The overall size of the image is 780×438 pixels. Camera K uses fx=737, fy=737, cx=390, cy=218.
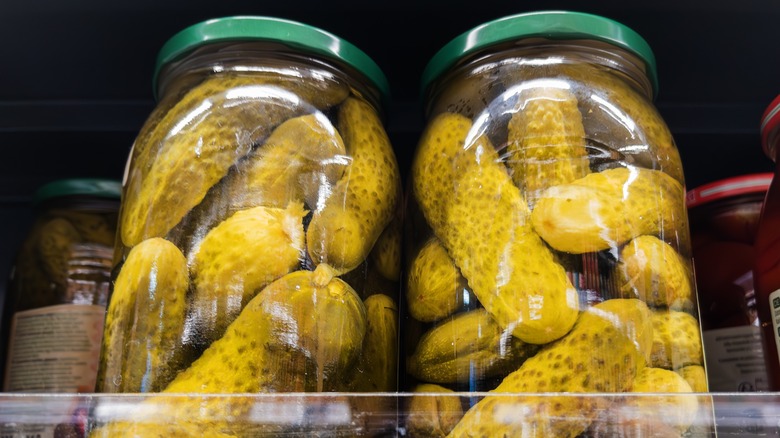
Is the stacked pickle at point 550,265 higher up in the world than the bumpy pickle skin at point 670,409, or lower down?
higher up

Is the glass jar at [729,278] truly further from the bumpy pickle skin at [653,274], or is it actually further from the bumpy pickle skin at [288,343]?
the bumpy pickle skin at [288,343]

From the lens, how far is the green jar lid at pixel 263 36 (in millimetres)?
739

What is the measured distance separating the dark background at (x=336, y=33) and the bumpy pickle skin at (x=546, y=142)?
238mm

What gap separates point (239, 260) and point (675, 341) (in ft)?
1.26

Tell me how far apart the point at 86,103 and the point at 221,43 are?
411mm

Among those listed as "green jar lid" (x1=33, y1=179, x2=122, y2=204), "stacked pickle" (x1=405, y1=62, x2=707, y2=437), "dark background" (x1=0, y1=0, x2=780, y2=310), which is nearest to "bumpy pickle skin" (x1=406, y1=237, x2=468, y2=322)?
"stacked pickle" (x1=405, y1=62, x2=707, y2=437)

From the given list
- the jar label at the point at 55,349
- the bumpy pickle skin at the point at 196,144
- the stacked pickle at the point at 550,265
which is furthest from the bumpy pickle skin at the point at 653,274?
the jar label at the point at 55,349

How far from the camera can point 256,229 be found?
649mm

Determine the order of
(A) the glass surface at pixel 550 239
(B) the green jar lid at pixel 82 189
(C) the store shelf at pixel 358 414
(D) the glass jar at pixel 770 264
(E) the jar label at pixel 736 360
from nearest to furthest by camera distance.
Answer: (C) the store shelf at pixel 358 414 < (A) the glass surface at pixel 550 239 < (D) the glass jar at pixel 770 264 < (E) the jar label at pixel 736 360 < (B) the green jar lid at pixel 82 189

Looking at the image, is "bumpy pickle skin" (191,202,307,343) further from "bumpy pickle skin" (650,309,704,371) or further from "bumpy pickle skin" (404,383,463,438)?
"bumpy pickle skin" (650,309,704,371)

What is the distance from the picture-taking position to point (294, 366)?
2.01ft

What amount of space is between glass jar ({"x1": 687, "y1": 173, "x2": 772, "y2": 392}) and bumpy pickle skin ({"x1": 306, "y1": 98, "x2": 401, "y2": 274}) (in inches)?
16.8

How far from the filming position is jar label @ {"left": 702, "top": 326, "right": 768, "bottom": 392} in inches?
32.8

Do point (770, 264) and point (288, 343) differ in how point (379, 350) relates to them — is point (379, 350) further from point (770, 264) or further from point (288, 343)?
point (770, 264)
